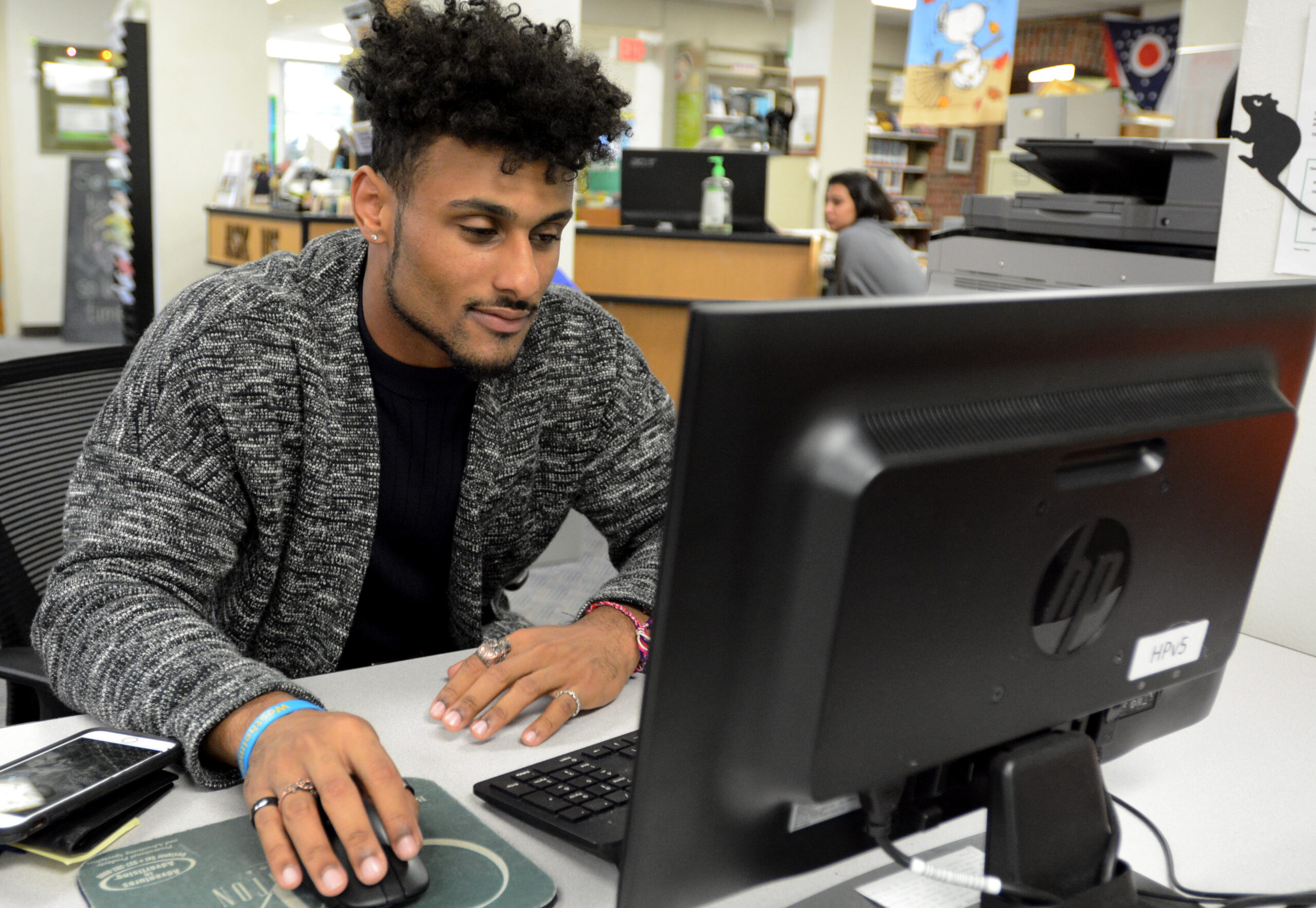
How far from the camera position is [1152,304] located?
0.60 metres

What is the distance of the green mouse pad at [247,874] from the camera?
0.67 m

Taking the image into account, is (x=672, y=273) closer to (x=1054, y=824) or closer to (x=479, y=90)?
(x=479, y=90)

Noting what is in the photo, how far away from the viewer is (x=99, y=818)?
0.74m

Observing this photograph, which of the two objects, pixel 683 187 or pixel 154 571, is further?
pixel 683 187

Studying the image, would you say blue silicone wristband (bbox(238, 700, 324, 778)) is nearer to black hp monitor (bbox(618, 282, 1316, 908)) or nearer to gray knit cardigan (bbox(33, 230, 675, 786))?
gray knit cardigan (bbox(33, 230, 675, 786))

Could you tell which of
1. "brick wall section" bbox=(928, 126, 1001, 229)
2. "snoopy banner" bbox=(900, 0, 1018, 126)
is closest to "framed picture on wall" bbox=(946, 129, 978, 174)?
"brick wall section" bbox=(928, 126, 1001, 229)

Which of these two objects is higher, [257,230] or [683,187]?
[683,187]

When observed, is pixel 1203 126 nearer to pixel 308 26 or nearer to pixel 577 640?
pixel 577 640

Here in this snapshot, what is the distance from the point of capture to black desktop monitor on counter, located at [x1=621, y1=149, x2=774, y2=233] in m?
4.70

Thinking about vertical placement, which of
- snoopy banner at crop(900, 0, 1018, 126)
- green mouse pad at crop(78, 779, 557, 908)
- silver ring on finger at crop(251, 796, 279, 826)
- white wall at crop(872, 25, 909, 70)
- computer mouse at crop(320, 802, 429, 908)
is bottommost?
green mouse pad at crop(78, 779, 557, 908)

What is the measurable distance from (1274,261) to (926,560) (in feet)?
3.39

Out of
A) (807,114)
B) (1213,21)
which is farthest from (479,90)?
(807,114)

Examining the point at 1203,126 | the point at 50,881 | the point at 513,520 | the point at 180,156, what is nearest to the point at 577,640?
the point at 513,520

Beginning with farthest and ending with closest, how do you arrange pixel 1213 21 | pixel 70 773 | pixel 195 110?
pixel 1213 21
pixel 195 110
pixel 70 773
